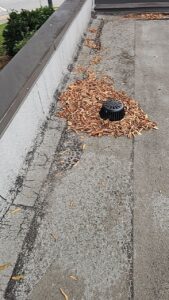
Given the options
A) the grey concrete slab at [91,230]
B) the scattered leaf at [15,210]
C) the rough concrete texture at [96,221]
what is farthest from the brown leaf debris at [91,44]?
the scattered leaf at [15,210]

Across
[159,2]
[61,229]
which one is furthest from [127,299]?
[159,2]

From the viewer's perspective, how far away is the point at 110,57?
688 cm

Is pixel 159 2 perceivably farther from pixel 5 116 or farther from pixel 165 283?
pixel 165 283

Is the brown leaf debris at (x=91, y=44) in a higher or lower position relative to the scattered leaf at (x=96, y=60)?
higher

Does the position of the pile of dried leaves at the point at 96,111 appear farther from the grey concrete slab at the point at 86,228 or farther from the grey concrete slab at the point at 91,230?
the grey concrete slab at the point at 91,230

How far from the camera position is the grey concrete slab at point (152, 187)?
2.99 m

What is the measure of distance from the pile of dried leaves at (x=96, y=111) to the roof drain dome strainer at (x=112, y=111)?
0.22 ft

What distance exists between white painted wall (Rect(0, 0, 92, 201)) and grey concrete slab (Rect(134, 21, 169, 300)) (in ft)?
4.82

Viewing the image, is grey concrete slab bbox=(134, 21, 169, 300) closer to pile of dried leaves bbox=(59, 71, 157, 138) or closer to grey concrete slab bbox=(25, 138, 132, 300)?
grey concrete slab bbox=(25, 138, 132, 300)

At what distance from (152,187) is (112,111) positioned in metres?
1.43

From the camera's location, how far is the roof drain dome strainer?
476cm

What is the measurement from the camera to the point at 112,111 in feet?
15.6

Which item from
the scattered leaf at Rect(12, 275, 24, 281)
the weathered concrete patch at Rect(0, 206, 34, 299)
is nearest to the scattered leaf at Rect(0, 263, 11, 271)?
the weathered concrete patch at Rect(0, 206, 34, 299)

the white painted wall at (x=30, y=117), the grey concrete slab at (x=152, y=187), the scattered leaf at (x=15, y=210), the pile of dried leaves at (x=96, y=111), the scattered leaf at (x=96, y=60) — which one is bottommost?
the grey concrete slab at (x=152, y=187)
